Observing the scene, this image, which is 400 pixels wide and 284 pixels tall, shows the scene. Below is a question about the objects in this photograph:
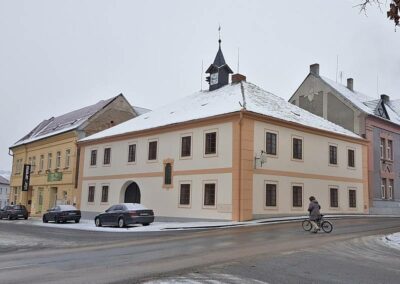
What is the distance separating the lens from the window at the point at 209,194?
27.0 meters

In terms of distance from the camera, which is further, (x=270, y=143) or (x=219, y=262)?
(x=270, y=143)

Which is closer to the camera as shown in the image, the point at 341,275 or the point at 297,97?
the point at 341,275

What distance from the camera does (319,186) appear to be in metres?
30.8

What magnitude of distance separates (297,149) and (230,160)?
5.64 meters

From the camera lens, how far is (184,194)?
94.5ft

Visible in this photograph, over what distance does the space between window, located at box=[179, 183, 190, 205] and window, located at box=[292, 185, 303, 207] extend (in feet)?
22.0

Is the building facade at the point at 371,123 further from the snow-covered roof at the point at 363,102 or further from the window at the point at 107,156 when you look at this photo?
the window at the point at 107,156

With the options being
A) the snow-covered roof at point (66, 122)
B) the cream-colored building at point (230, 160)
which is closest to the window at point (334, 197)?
the cream-colored building at point (230, 160)

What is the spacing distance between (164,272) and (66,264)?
9.58 feet

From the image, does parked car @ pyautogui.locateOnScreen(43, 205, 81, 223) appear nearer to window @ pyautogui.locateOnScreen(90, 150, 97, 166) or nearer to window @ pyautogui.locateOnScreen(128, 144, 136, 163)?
window @ pyautogui.locateOnScreen(128, 144, 136, 163)

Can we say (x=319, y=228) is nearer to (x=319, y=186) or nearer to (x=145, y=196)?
(x=319, y=186)

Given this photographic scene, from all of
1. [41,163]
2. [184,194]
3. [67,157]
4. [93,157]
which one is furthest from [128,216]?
[41,163]

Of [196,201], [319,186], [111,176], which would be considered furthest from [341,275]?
[111,176]

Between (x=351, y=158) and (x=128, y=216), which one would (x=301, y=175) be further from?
(x=128, y=216)
